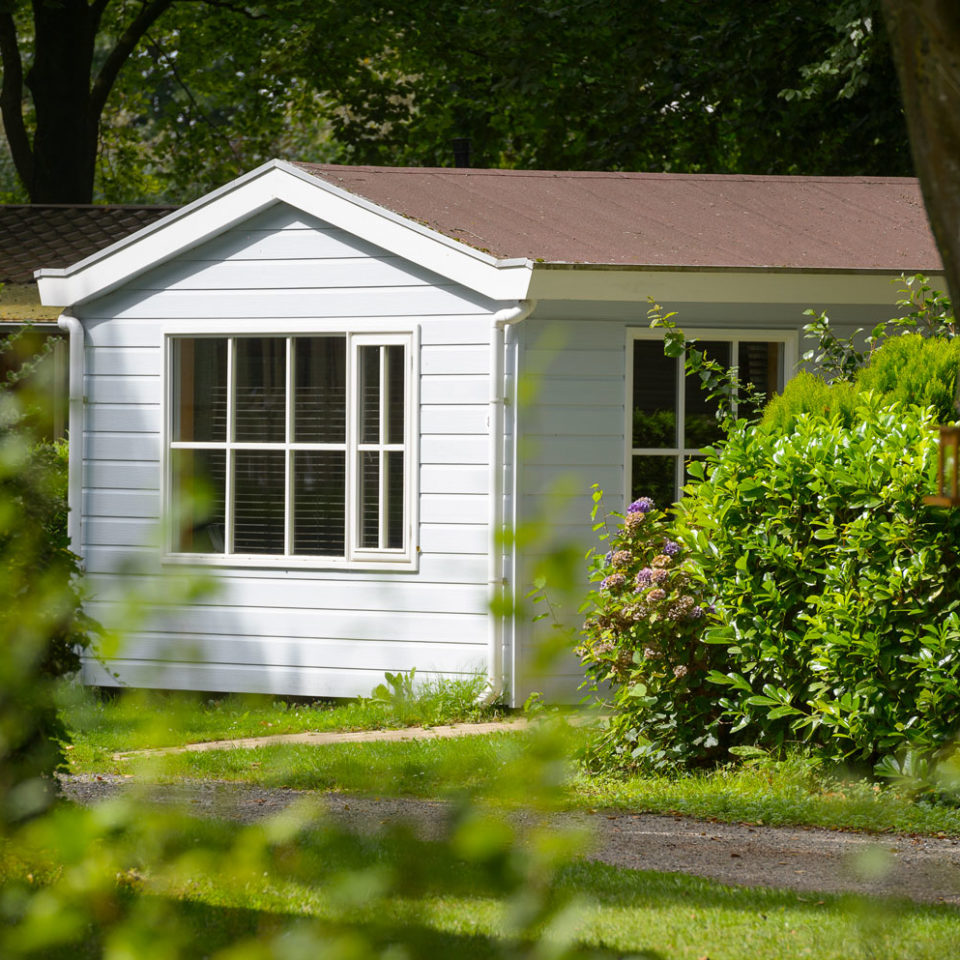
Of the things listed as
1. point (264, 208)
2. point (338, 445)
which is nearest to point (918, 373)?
point (338, 445)

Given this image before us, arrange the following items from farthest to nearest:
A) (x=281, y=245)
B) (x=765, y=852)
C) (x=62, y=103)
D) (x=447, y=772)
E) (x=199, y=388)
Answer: (x=62, y=103) → (x=199, y=388) → (x=281, y=245) → (x=765, y=852) → (x=447, y=772)

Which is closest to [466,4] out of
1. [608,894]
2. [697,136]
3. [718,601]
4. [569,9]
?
[569,9]

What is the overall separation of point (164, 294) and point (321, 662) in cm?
287

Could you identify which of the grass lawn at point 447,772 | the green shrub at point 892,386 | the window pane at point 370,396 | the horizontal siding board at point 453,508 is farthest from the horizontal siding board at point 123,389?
the green shrub at point 892,386

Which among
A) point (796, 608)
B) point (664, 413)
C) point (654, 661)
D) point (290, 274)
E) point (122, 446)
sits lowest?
point (654, 661)

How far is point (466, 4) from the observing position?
878 inches

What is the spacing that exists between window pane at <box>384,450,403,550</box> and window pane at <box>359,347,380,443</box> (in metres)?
0.19

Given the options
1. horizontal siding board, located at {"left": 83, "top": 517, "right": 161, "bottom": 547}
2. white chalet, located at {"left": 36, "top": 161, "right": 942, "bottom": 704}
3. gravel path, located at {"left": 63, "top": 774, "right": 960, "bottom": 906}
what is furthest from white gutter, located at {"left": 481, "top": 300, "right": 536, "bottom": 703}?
horizontal siding board, located at {"left": 83, "top": 517, "right": 161, "bottom": 547}

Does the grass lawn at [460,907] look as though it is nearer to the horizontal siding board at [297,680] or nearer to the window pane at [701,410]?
the horizontal siding board at [297,680]

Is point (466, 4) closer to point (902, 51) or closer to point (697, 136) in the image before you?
point (697, 136)

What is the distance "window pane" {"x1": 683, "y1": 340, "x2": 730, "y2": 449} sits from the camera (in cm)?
1003

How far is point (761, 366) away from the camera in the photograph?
10.1 metres

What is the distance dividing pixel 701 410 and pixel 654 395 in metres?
0.34

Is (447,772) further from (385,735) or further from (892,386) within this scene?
(385,735)
